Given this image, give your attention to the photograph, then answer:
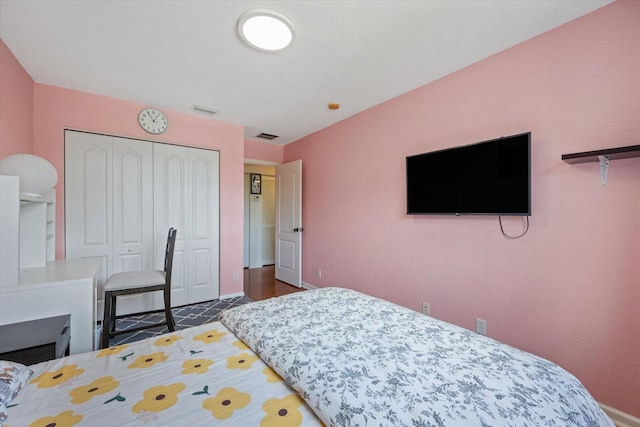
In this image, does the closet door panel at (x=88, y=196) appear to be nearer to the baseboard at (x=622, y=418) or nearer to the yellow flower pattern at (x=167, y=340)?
the yellow flower pattern at (x=167, y=340)

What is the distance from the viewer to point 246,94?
281 cm

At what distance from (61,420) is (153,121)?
3156 mm

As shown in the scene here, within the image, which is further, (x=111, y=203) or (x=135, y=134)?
(x=135, y=134)

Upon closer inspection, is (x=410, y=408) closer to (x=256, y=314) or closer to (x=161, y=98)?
(x=256, y=314)

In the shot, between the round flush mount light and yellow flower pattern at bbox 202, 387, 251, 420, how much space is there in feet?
6.57

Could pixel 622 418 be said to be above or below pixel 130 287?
below

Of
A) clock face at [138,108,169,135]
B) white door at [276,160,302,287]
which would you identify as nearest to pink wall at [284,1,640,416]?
white door at [276,160,302,287]

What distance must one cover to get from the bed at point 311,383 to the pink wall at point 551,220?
3.05 ft

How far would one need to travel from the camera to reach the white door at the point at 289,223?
427 centimetres

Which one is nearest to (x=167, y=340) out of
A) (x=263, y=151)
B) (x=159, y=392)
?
(x=159, y=392)

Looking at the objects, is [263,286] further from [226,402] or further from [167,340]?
[226,402]

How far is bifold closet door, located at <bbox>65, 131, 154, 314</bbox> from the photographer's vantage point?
279cm

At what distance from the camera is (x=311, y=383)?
36.3 inches

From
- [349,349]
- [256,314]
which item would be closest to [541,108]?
[349,349]
